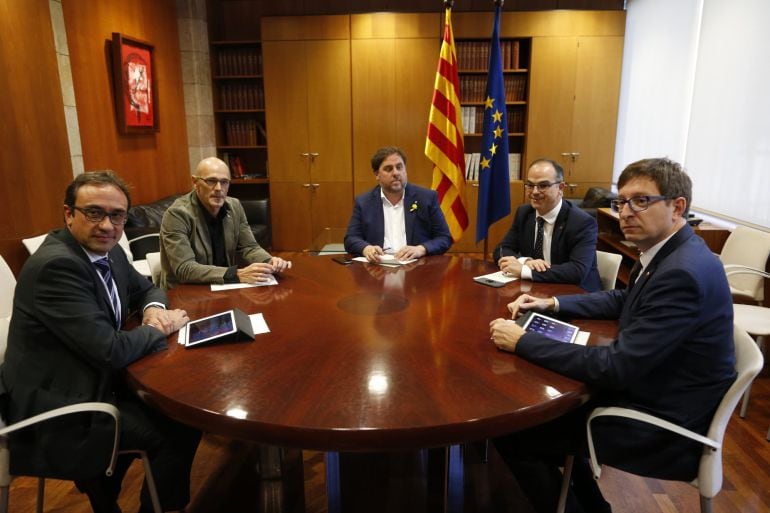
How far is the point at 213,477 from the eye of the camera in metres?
2.13

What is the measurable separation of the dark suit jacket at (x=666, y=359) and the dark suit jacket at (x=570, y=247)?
80cm

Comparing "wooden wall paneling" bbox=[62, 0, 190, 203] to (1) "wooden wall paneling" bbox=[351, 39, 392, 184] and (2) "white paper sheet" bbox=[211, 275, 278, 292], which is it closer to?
(1) "wooden wall paneling" bbox=[351, 39, 392, 184]

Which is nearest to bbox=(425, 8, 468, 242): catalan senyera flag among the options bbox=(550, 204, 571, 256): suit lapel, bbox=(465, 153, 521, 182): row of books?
bbox=(550, 204, 571, 256): suit lapel

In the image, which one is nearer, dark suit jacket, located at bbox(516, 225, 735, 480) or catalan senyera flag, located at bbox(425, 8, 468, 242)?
dark suit jacket, located at bbox(516, 225, 735, 480)

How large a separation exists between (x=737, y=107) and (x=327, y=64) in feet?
12.7

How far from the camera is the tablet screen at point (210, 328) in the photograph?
1.56 m

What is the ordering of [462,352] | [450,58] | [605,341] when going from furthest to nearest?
[450,58] < [605,341] < [462,352]

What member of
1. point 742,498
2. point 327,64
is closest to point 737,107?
point 742,498

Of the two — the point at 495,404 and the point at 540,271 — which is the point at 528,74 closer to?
the point at 540,271

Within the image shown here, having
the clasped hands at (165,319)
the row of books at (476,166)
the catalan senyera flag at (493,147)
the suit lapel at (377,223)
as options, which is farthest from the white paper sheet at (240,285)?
the row of books at (476,166)

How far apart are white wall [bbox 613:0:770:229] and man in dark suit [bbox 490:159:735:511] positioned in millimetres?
2360

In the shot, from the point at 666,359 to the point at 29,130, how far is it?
359 cm

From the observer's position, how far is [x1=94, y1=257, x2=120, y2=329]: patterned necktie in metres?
1.63

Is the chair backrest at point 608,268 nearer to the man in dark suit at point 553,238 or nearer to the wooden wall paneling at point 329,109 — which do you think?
the man in dark suit at point 553,238
